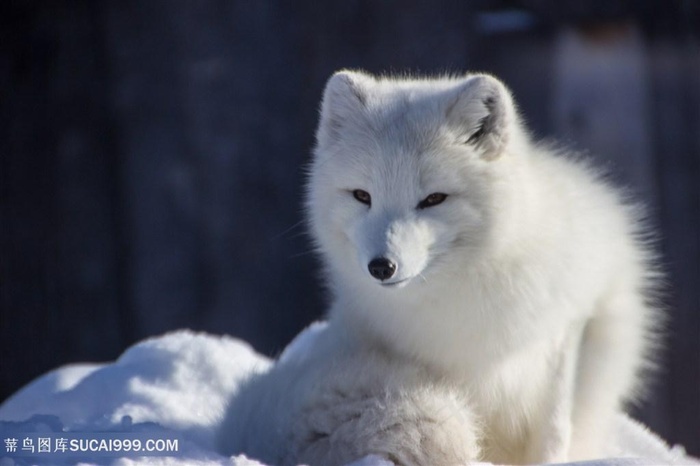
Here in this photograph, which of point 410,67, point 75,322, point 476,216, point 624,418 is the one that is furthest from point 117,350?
point 476,216

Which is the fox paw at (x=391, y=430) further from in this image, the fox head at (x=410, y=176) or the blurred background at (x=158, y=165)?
the blurred background at (x=158, y=165)

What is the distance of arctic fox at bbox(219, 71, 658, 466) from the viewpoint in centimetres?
202

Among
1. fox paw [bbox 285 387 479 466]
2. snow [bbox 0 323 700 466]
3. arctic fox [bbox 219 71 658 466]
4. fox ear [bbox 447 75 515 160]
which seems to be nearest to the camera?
fox paw [bbox 285 387 479 466]

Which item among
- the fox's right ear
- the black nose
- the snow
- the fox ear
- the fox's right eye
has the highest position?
the fox's right ear

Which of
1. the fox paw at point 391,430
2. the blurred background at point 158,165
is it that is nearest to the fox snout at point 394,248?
the fox paw at point 391,430

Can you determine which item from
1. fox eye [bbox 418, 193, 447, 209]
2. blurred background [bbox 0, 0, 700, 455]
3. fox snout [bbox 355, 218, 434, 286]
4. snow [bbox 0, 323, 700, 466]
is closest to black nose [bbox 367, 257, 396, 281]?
fox snout [bbox 355, 218, 434, 286]

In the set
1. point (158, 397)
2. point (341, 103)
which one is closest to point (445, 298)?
point (341, 103)

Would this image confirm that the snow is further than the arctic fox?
Yes

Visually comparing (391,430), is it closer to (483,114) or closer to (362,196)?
(362,196)

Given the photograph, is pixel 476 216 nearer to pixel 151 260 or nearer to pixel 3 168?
pixel 151 260

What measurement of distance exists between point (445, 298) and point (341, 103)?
20.3 inches

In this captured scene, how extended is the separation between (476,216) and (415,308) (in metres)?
0.27

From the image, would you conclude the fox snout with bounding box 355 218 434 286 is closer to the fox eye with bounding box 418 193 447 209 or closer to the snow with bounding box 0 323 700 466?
the fox eye with bounding box 418 193 447 209

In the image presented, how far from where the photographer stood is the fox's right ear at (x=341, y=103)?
2.23 meters
